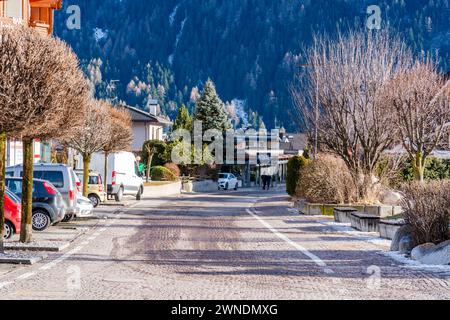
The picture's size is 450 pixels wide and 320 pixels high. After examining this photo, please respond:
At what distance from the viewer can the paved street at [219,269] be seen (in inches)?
461

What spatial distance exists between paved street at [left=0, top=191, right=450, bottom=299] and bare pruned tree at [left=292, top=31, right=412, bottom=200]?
386 inches

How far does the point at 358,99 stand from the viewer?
3453 cm

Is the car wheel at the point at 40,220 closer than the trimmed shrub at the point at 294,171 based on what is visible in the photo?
Yes

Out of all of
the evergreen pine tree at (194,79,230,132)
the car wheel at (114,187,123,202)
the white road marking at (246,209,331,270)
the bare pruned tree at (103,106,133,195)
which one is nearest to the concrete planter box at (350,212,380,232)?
the white road marking at (246,209,331,270)

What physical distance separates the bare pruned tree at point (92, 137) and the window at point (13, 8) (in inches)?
299

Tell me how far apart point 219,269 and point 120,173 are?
28890mm

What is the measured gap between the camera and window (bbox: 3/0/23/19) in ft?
133

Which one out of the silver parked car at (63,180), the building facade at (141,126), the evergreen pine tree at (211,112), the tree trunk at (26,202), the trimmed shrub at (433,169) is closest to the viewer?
the tree trunk at (26,202)

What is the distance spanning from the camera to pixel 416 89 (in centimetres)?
3170

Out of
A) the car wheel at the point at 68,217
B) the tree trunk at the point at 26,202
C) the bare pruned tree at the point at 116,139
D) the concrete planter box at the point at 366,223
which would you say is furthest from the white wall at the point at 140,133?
the tree trunk at the point at 26,202

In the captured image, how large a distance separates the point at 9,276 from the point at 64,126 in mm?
6006

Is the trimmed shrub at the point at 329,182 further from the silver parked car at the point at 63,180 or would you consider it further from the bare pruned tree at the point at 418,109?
the silver parked car at the point at 63,180
